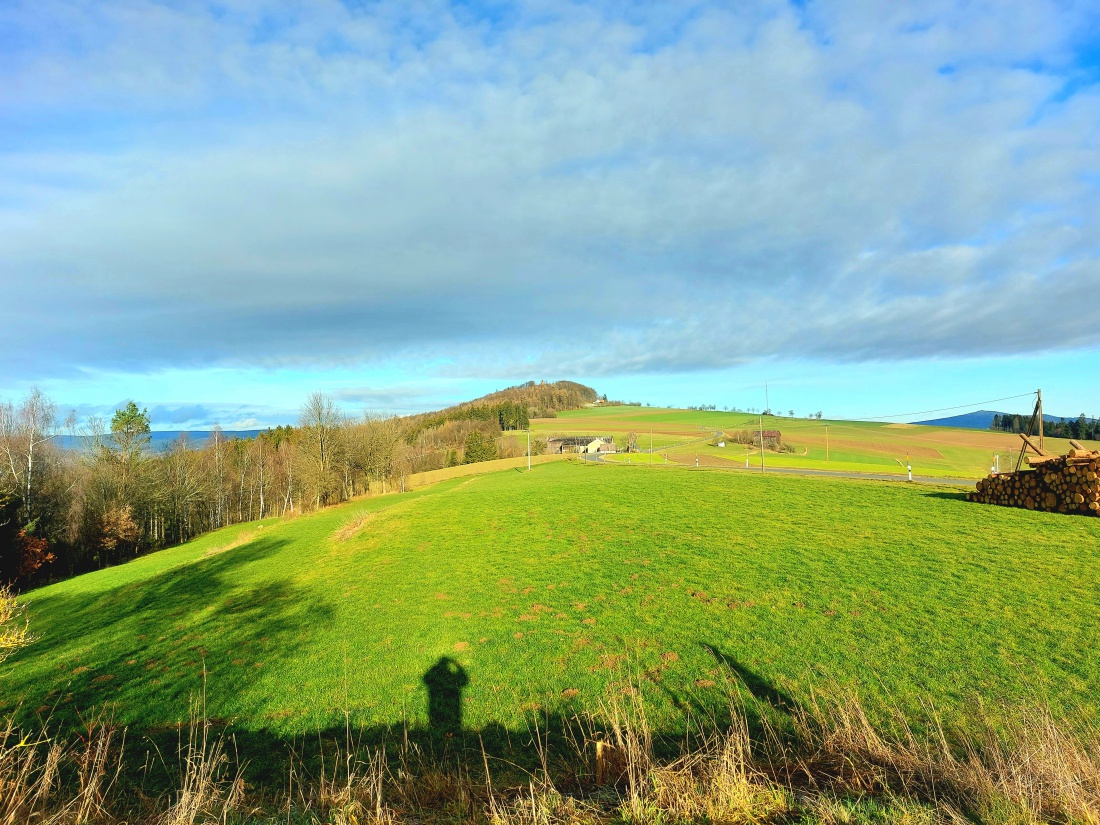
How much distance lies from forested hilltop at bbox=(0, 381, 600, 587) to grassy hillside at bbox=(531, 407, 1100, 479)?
1551 inches

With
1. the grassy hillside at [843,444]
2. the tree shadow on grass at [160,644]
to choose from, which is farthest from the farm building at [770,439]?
the tree shadow on grass at [160,644]

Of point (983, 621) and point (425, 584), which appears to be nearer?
point (983, 621)

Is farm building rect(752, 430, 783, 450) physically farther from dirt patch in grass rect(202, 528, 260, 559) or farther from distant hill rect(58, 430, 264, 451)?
distant hill rect(58, 430, 264, 451)

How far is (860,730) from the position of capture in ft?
16.4

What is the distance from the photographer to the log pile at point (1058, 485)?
48.7 feet

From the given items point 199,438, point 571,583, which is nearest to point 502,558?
point 571,583

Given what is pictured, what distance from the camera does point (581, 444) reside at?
336 feet

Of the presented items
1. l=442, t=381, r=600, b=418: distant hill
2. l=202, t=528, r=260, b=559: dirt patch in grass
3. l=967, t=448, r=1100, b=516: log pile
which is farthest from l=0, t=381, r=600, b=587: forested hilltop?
l=442, t=381, r=600, b=418: distant hill

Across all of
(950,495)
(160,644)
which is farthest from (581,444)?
(160,644)

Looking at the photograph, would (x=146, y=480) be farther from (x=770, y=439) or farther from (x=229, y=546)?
(x=770, y=439)

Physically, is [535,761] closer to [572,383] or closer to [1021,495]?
[1021,495]

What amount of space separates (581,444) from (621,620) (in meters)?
91.6

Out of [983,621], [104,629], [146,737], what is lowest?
[104,629]

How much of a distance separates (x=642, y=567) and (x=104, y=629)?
55.0ft
